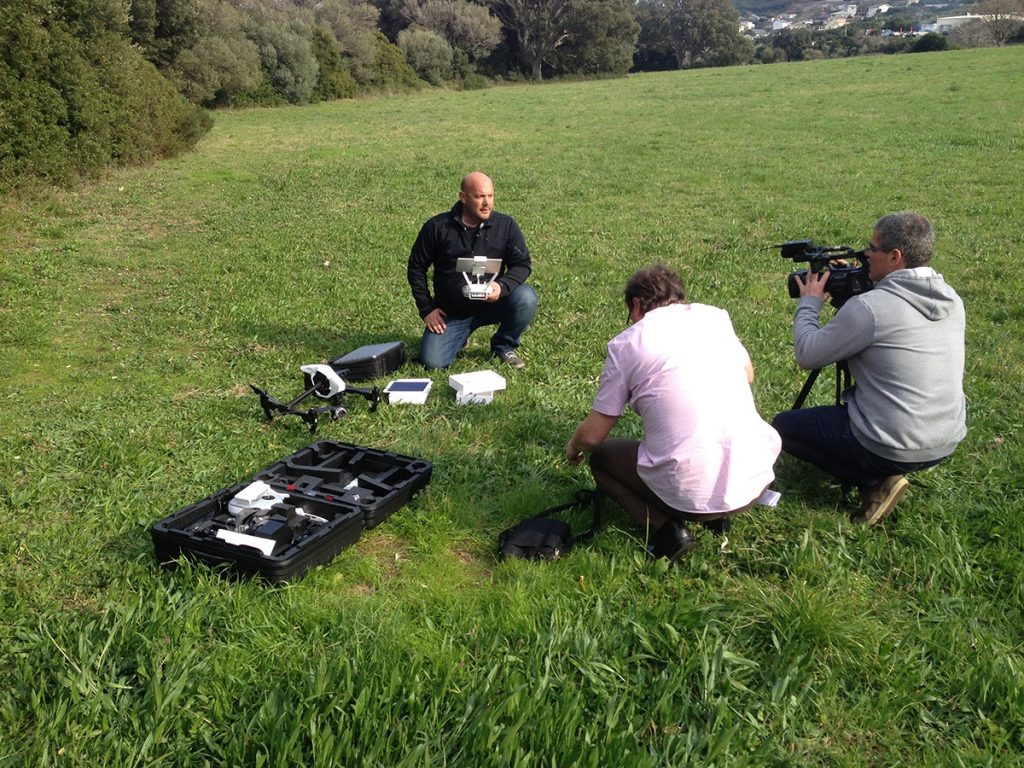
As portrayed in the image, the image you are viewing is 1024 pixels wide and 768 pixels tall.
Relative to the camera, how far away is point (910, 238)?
12.6 ft

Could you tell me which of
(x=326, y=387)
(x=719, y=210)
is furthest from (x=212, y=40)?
(x=326, y=387)

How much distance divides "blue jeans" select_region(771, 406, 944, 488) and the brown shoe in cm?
3

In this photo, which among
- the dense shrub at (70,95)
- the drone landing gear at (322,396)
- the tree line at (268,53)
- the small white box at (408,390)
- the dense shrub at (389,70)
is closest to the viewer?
the drone landing gear at (322,396)

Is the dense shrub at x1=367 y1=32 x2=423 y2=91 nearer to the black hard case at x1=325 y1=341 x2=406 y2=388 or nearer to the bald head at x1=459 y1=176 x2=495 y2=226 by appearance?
the bald head at x1=459 y1=176 x2=495 y2=226

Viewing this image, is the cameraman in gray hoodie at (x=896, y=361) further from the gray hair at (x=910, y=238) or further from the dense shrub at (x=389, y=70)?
the dense shrub at (x=389, y=70)

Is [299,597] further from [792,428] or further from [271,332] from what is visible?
[271,332]

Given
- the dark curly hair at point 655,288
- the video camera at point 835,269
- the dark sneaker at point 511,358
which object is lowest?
the dark sneaker at point 511,358

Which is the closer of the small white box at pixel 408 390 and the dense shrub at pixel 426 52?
the small white box at pixel 408 390

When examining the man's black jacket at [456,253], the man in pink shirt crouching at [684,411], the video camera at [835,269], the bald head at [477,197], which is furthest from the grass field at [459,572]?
the bald head at [477,197]

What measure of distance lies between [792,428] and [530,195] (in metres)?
10.8

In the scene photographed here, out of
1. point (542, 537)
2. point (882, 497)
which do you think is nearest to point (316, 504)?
Answer: point (542, 537)

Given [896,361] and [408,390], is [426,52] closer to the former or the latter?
[408,390]

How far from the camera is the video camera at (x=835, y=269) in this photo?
13.7 feet

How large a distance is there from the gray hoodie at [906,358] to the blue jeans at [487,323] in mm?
3031
